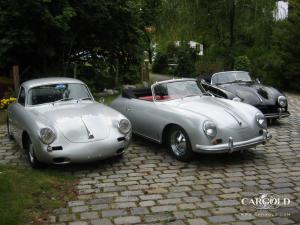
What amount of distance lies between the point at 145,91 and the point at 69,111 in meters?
2.49

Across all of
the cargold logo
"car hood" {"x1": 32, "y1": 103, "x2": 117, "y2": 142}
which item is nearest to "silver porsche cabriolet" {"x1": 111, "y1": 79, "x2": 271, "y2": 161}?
"car hood" {"x1": 32, "y1": 103, "x2": 117, "y2": 142}

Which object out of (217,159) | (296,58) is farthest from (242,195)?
(296,58)

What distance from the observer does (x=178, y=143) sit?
287 inches

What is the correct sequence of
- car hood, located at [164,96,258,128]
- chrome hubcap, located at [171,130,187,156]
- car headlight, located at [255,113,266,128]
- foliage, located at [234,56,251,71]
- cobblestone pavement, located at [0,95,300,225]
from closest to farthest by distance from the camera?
cobblestone pavement, located at [0,95,300,225]
car hood, located at [164,96,258,128]
chrome hubcap, located at [171,130,187,156]
car headlight, located at [255,113,266,128]
foliage, located at [234,56,251,71]

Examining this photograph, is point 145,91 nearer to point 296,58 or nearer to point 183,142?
point 183,142

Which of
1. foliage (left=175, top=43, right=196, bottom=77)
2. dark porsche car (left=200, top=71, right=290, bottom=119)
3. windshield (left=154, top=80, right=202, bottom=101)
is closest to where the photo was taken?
windshield (left=154, top=80, right=202, bottom=101)

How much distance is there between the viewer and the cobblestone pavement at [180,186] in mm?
4883

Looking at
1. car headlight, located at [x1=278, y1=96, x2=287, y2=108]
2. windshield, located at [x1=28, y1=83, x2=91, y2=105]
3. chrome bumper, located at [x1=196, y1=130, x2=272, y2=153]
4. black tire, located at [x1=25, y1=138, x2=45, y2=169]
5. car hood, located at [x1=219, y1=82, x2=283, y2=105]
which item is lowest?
black tire, located at [x1=25, y1=138, x2=45, y2=169]

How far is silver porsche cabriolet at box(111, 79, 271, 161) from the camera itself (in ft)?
22.2

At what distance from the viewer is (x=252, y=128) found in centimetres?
710

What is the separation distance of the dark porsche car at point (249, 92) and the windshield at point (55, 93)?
3.56 m

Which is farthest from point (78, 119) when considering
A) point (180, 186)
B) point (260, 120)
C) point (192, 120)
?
point (260, 120)

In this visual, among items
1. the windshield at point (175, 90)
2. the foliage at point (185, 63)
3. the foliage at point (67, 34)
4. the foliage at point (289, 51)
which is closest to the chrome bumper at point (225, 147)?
the windshield at point (175, 90)

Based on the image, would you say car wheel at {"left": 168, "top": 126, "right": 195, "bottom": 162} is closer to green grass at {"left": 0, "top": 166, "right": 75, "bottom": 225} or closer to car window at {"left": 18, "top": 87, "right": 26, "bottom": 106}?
green grass at {"left": 0, "top": 166, "right": 75, "bottom": 225}
